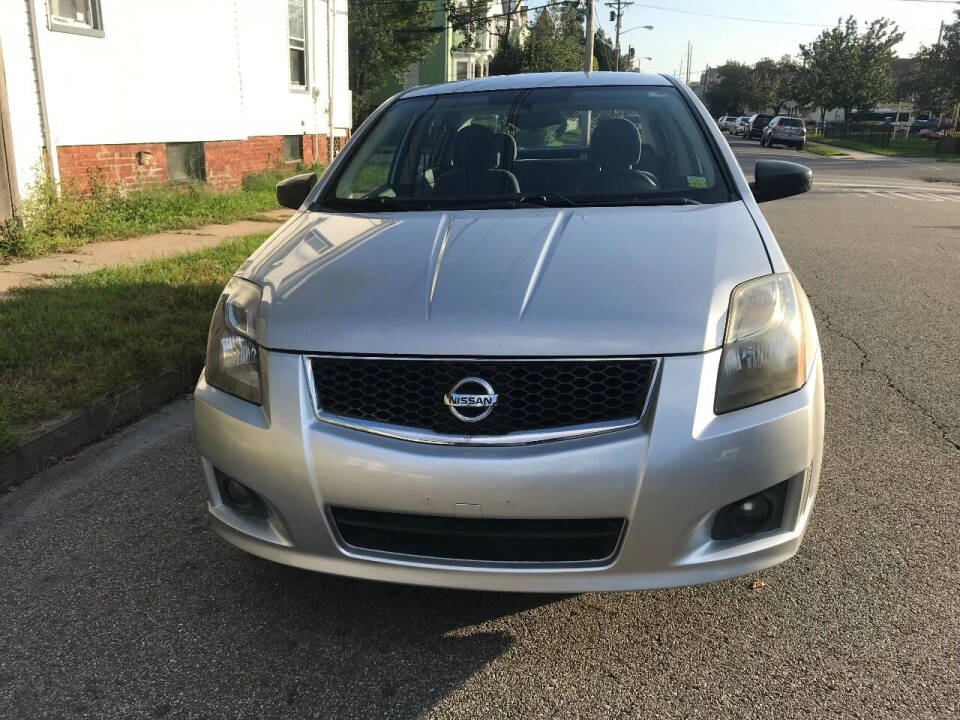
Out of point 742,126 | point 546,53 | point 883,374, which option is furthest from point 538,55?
point 883,374

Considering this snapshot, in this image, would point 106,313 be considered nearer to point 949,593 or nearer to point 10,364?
point 10,364

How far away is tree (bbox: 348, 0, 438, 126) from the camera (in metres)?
29.6

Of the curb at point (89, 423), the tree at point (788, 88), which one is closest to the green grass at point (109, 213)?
the curb at point (89, 423)

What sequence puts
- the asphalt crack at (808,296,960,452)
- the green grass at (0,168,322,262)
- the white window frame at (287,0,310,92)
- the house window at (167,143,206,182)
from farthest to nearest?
the white window frame at (287,0,310,92) < the house window at (167,143,206,182) < the green grass at (0,168,322,262) < the asphalt crack at (808,296,960,452)

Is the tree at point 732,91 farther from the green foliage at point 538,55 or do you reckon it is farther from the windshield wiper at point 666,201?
the windshield wiper at point 666,201

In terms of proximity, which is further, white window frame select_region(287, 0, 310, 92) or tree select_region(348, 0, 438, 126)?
tree select_region(348, 0, 438, 126)

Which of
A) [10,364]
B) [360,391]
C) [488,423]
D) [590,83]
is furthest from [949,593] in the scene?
[10,364]

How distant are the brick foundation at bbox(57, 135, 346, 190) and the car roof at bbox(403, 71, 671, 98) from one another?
20.7 ft

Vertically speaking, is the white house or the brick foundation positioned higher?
the white house

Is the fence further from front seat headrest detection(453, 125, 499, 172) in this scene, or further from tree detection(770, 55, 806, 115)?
front seat headrest detection(453, 125, 499, 172)

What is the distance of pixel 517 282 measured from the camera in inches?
92.0

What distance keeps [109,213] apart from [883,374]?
7.93 m

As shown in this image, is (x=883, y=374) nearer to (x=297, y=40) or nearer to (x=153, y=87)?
(x=153, y=87)

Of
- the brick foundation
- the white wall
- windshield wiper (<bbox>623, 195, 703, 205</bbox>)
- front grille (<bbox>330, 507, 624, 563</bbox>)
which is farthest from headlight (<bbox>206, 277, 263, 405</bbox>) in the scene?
the brick foundation
